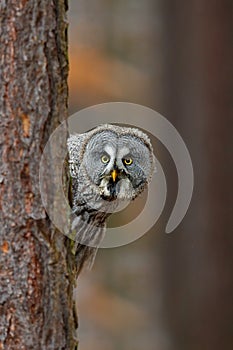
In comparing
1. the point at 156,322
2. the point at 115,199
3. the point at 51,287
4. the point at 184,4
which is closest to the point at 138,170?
the point at 115,199

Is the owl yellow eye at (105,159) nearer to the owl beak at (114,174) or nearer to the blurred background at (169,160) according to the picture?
the owl beak at (114,174)

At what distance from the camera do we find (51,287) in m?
1.41

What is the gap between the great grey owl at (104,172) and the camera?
2059mm

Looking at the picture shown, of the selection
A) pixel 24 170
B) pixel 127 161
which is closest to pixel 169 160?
pixel 127 161

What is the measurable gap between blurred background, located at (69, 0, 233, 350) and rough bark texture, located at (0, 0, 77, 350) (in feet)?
4.71

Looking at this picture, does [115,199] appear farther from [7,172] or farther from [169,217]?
[169,217]

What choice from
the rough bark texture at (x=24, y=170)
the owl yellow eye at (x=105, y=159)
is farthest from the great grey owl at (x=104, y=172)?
the rough bark texture at (x=24, y=170)

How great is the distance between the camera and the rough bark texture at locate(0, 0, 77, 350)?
1.39 metres

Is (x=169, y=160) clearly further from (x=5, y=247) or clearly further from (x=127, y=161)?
(x=5, y=247)

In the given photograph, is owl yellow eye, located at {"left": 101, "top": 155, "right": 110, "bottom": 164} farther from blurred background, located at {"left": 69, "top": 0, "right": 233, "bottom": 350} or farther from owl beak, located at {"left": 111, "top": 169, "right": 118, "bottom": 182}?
blurred background, located at {"left": 69, "top": 0, "right": 233, "bottom": 350}

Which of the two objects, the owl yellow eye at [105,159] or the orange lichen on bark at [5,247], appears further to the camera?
the owl yellow eye at [105,159]

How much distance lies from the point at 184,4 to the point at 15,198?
1.77 metres

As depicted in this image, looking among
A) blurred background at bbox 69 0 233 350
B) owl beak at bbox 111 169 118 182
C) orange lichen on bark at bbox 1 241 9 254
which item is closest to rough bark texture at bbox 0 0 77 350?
orange lichen on bark at bbox 1 241 9 254

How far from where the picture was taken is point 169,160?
10.3 ft
